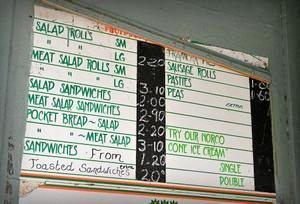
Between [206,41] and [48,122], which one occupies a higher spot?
[206,41]

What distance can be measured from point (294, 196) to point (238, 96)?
0.48 m

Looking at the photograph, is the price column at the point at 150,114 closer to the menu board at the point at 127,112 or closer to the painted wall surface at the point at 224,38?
the menu board at the point at 127,112

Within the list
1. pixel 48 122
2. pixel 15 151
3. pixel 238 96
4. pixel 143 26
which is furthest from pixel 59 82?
pixel 238 96

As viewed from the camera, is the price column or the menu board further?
the price column

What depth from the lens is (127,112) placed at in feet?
6.61

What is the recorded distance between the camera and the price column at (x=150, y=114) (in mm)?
1999

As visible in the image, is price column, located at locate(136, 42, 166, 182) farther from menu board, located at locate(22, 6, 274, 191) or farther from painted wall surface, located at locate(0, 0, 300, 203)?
painted wall surface, located at locate(0, 0, 300, 203)

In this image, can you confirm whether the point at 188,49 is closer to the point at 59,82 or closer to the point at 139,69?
the point at 139,69

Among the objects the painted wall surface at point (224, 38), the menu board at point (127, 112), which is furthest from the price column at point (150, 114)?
the painted wall surface at point (224, 38)

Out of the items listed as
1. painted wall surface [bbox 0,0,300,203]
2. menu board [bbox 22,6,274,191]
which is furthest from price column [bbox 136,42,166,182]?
painted wall surface [bbox 0,0,300,203]

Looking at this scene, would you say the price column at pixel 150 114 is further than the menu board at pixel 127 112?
Yes

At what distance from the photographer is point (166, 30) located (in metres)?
2.18

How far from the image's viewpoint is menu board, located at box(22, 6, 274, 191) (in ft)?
6.16

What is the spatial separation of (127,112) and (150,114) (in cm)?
9
